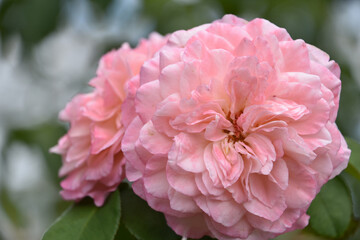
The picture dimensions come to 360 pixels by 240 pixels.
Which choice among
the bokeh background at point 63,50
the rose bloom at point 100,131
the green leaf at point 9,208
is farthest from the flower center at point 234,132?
the green leaf at point 9,208

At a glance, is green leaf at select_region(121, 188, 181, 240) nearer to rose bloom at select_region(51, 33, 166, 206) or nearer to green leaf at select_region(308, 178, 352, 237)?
rose bloom at select_region(51, 33, 166, 206)

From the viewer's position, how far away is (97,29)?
69.6 inches

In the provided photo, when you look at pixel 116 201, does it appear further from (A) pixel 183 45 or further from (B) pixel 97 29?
(B) pixel 97 29

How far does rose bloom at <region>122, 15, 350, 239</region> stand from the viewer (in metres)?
0.57

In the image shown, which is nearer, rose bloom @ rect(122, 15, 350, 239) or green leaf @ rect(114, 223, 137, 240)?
rose bloom @ rect(122, 15, 350, 239)

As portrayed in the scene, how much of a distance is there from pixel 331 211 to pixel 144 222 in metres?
0.27

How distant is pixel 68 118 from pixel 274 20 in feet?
2.94

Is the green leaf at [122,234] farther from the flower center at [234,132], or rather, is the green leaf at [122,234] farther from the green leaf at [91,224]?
the flower center at [234,132]

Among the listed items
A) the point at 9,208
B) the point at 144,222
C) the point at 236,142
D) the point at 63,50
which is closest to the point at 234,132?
the point at 236,142

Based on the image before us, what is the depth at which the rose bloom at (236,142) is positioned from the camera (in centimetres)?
57

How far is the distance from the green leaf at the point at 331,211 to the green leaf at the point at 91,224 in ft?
0.92

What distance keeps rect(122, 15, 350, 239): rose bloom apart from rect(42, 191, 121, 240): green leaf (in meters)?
0.10

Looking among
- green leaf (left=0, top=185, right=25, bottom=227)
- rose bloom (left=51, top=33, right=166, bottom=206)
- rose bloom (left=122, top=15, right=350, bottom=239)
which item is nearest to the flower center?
rose bloom (left=122, top=15, right=350, bottom=239)

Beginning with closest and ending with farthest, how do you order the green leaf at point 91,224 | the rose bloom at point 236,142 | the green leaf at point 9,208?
Result: the rose bloom at point 236,142 < the green leaf at point 91,224 < the green leaf at point 9,208
